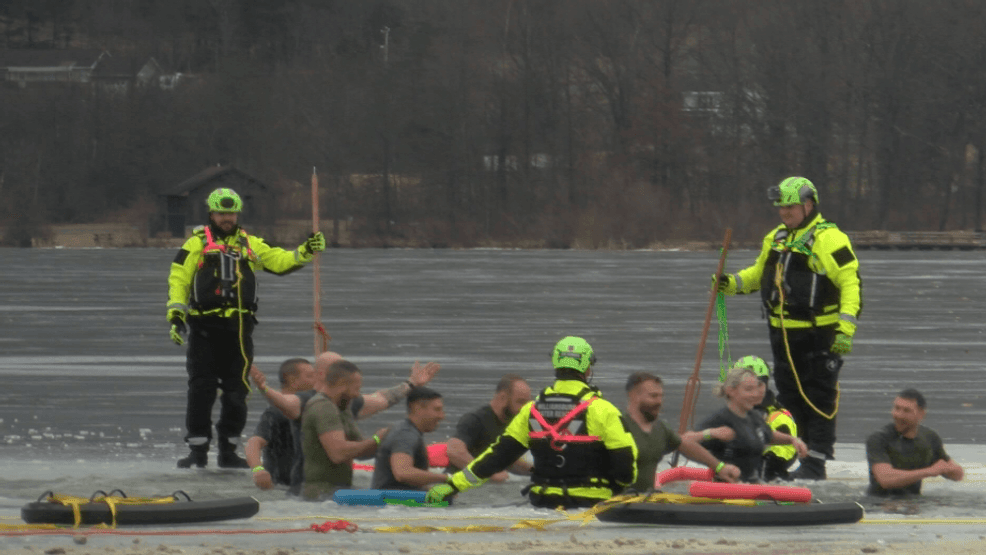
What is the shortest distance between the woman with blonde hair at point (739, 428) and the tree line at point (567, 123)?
5693 cm

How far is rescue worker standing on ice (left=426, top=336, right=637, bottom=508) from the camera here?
7250 millimetres

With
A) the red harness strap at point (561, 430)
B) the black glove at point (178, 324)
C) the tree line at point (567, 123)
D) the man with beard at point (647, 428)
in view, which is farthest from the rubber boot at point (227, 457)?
the tree line at point (567, 123)

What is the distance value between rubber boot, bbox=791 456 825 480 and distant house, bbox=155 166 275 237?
57.8m

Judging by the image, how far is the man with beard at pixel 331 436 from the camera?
8.26 meters

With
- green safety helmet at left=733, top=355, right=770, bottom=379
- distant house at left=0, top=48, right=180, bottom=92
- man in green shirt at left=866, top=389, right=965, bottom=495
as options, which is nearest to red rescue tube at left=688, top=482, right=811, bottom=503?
man in green shirt at left=866, top=389, right=965, bottom=495

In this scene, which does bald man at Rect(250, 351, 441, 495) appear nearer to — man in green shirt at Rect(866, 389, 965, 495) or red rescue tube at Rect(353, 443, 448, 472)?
red rescue tube at Rect(353, 443, 448, 472)

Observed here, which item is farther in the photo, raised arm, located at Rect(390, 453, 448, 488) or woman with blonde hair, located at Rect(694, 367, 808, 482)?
woman with blonde hair, located at Rect(694, 367, 808, 482)

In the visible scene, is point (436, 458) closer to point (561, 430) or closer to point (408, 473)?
point (408, 473)

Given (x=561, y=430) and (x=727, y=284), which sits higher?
(x=727, y=284)

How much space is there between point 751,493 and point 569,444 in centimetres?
102

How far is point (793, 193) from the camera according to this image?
920 cm

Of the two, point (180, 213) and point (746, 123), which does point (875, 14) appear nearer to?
point (746, 123)

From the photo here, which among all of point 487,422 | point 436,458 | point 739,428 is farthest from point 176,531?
point 739,428

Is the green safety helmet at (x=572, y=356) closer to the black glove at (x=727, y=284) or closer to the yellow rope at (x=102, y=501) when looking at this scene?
the yellow rope at (x=102, y=501)
